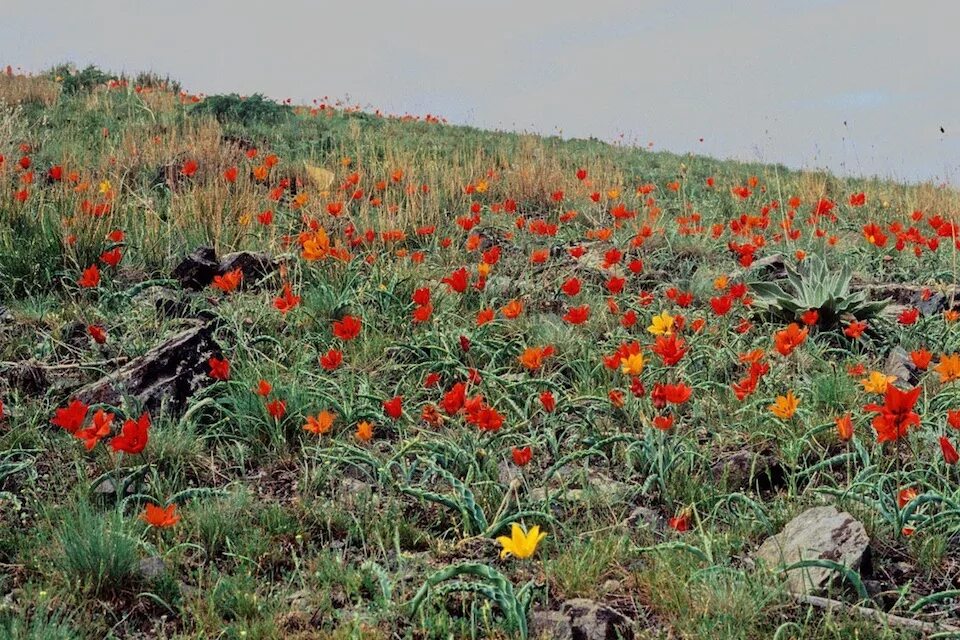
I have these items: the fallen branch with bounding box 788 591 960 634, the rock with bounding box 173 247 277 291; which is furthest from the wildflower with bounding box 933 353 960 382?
the rock with bounding box 173 247 277 291

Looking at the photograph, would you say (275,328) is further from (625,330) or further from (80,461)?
(625,330)

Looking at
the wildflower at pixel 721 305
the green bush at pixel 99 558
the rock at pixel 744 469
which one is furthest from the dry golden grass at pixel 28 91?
the rock at pixel 744 469

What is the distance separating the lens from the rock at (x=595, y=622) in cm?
211

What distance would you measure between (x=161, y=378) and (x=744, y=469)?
95.2 inches

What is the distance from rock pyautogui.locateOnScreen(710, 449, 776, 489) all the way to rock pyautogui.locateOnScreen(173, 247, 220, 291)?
A: 10.5 ft

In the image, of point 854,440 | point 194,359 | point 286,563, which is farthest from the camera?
point 194,359

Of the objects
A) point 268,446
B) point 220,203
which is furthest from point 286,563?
point 220,203

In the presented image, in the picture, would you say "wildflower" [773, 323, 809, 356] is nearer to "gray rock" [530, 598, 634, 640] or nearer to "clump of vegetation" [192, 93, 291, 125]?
"gray rock" [530, 598, 634, 640]

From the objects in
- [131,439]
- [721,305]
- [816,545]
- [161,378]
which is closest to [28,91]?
[161,378]

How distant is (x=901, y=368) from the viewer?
3.83 m

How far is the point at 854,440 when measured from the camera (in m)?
2.95

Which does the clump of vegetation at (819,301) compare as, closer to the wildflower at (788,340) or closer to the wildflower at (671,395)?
the wildflower at (788,340)

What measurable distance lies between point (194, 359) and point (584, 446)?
177 cm

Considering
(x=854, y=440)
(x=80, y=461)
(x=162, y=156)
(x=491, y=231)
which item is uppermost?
(x=162, y=156)
